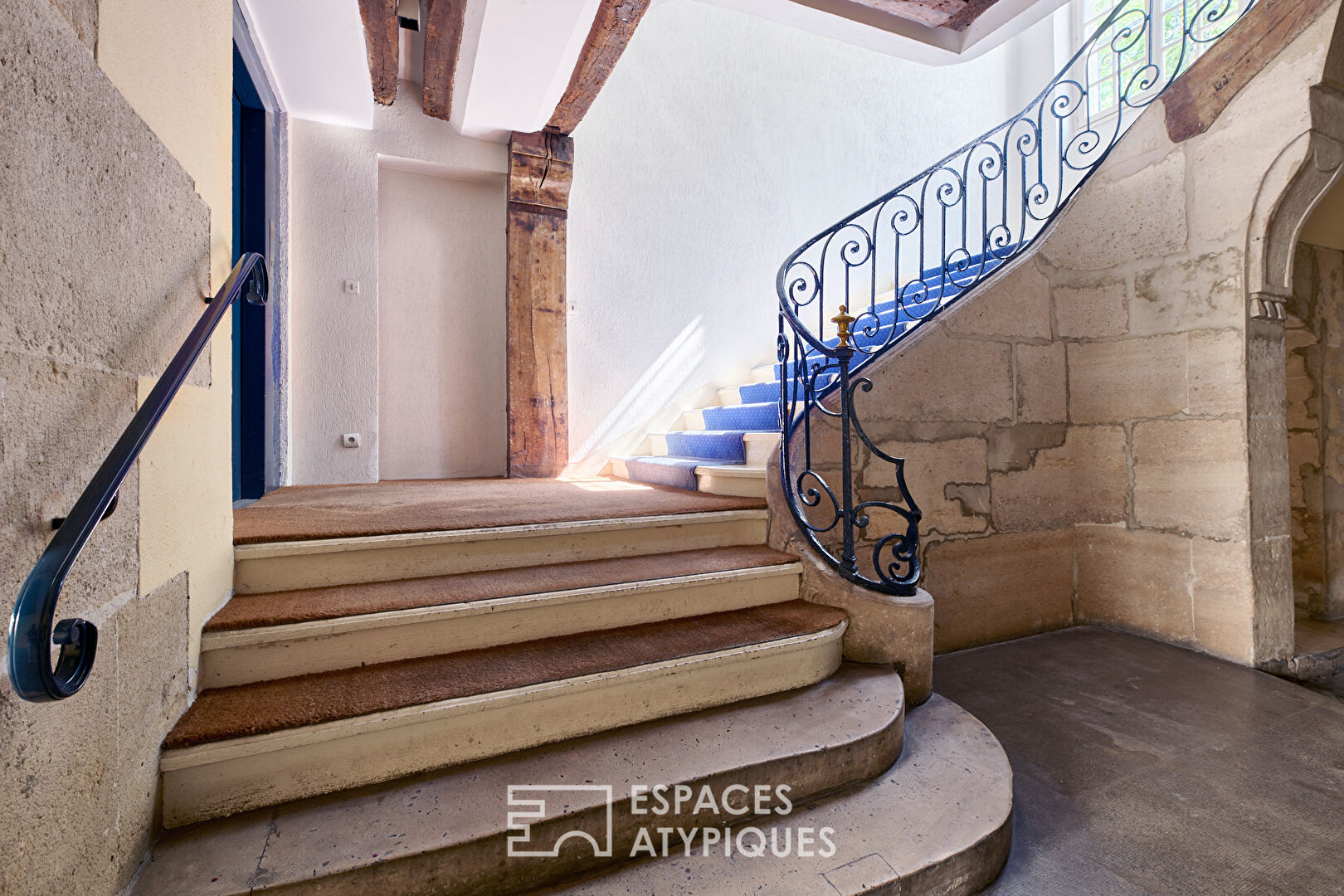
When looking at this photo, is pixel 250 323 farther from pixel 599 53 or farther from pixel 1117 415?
pixel 1117 415

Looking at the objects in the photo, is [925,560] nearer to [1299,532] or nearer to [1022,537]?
[1022,537]

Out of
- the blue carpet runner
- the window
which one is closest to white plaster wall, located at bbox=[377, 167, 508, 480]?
the blue carpet runner

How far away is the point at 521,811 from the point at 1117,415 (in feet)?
10.2

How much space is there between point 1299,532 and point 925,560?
7.58 feet

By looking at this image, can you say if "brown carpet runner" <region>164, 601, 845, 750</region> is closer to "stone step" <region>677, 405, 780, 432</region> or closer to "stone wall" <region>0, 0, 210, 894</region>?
"stone wall" <region>0, 0, 210, 894</region>

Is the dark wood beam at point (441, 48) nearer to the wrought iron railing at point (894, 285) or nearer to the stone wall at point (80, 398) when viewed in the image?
the wrought iron railing at point (894, 285)

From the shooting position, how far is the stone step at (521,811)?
3.52ft

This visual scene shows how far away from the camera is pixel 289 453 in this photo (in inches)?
134

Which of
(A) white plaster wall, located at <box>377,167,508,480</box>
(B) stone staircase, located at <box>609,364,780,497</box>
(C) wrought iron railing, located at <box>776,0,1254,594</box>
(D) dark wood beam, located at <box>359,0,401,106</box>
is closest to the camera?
(C) wrought iron railing, located at <box>776,0,1254,594</box>

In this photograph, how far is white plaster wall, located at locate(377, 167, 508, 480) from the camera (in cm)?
385

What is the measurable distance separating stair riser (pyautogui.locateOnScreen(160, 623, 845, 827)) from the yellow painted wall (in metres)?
0.27

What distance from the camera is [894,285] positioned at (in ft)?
11.5

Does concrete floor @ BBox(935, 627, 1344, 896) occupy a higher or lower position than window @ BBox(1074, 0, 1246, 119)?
lower

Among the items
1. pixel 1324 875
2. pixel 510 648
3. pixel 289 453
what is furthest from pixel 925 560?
pixel 289 453
